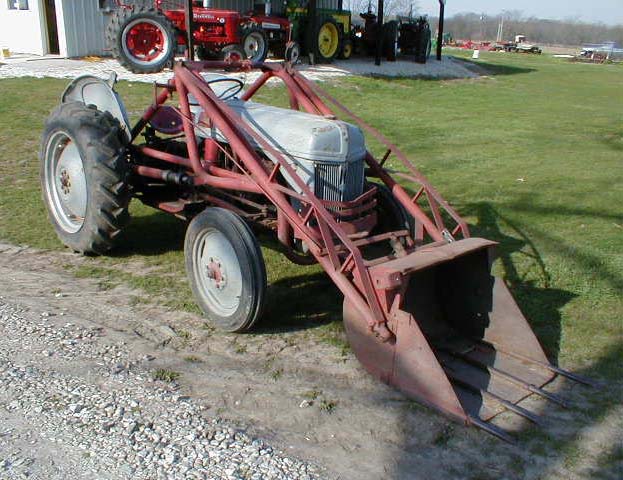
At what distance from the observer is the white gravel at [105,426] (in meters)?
2.82

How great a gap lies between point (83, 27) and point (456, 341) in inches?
674

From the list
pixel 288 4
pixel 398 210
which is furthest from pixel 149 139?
pixel 288 4

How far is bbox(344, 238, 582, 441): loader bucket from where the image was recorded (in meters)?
3.35

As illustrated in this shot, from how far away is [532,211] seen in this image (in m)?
6.82

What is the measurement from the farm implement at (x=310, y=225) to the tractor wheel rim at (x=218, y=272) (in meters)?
0.01

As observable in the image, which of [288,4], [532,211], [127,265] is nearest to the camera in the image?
[127,265]

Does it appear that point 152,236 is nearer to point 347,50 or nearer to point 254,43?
point 254,43

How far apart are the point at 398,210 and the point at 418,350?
166 cm

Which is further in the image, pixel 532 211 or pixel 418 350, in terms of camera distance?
pixel 532 211

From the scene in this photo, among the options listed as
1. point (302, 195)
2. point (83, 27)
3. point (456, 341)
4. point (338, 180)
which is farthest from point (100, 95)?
point (83, 27)

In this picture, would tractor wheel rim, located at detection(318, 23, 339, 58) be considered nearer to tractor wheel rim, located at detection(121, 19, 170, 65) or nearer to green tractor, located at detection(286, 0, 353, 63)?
green tractor, located at detection(286, 0, 353, 63)

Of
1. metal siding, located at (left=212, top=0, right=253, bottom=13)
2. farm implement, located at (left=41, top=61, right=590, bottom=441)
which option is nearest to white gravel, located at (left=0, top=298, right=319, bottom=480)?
farm implement, located at (left=41, top=61, right=590, bottom=441)

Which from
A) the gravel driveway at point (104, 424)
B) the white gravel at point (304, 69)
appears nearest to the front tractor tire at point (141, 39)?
the white gravel at point (304, 69)

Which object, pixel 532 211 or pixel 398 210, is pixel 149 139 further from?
pixel 532 211
